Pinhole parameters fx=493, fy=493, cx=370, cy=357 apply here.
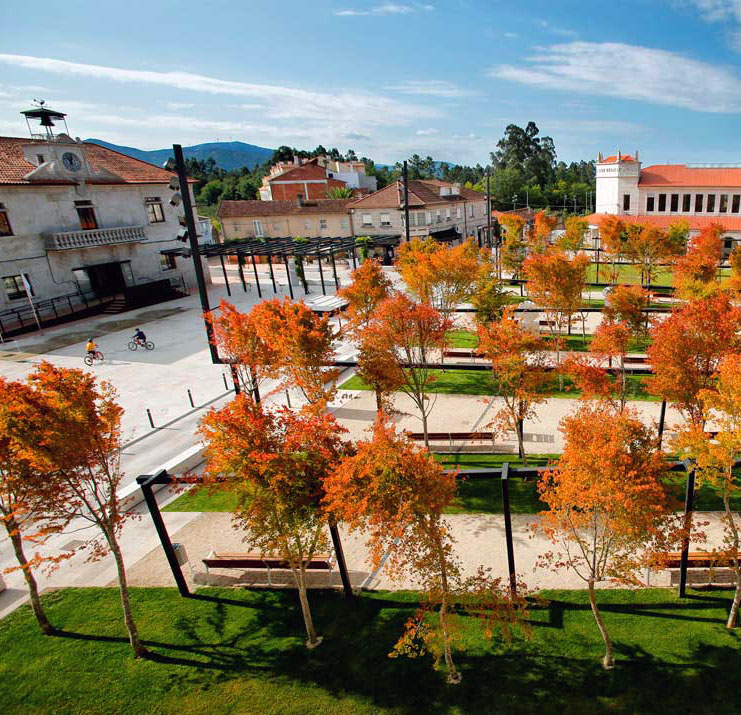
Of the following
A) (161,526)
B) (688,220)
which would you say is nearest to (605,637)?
(161,526)

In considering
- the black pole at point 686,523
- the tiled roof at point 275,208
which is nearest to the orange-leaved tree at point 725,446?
the black pole at point 686,523

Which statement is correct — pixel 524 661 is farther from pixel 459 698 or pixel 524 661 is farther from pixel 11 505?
pixel 11 505

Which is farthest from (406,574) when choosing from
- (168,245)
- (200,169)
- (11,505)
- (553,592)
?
(200,169)

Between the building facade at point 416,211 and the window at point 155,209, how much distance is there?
2375cm

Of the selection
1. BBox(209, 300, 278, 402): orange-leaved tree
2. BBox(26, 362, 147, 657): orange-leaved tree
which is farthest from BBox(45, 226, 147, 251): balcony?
BBox(26, 362, 147, 657): orange-leaved tree

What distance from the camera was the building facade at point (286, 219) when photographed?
63.2 meters

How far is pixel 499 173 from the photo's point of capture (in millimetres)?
108750

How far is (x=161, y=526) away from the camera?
11.9 meters

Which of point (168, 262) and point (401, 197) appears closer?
point (168, 262)

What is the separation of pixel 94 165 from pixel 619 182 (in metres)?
61.2

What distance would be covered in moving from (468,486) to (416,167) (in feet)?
441

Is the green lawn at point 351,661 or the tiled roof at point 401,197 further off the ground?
the tiled roof at point 401,197

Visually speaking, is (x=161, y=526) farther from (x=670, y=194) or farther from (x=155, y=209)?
(x=670, y=194)

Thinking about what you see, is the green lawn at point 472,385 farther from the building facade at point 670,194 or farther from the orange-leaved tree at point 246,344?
the building facade at point 670,194
